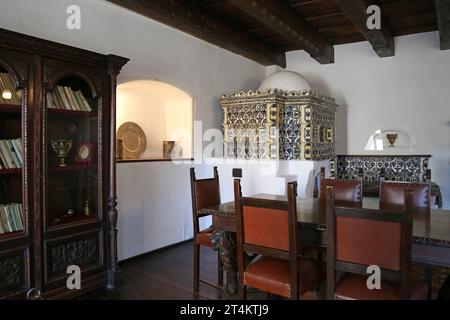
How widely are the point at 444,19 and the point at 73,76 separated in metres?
3.70

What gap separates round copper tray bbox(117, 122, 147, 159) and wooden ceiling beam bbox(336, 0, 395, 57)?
289 centimetres

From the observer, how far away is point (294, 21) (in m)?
4.03

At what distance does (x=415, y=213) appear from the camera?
93.8 inches

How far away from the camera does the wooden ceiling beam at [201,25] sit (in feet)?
11.0

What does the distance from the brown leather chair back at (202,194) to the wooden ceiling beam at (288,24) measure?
5.48 feet

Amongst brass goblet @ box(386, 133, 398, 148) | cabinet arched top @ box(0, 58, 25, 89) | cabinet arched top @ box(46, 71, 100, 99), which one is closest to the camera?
cabinet arched top @ box(0, 58, 25, 89)

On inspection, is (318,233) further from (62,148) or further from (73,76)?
(73,76)

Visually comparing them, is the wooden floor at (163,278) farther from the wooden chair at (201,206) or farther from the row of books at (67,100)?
the row of books at (67,100)

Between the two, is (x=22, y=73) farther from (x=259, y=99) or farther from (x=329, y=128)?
(x=329, y=128)

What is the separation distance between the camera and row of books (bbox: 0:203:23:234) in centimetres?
226

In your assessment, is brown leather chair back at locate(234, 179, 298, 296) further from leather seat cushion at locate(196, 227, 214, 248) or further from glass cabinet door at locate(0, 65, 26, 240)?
glass cabinet door at locate(0, 65, 26, 240)

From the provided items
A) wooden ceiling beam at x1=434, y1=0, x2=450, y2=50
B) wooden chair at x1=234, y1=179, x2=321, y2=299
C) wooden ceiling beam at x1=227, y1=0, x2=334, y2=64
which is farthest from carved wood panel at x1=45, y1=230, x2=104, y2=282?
wooden ceiling beam at x1=434, y1=0, x2=450, y2=50

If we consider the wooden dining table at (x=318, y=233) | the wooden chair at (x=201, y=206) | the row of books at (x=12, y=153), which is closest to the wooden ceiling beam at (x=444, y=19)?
the wooden dining table at (x=318, y=233)
